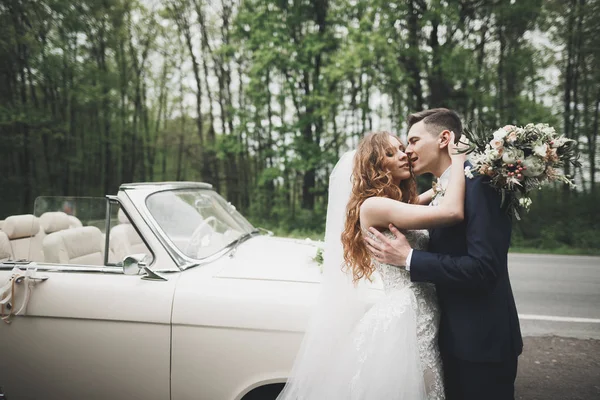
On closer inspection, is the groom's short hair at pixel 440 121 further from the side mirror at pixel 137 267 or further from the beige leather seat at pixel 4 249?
the beige leather seat at pixel 4 249

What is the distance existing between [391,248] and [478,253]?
1.36ft

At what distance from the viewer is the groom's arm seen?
184cm

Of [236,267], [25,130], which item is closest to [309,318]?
[236,267]

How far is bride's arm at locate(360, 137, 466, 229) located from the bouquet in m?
0.09

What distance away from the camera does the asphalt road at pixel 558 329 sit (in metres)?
3.62

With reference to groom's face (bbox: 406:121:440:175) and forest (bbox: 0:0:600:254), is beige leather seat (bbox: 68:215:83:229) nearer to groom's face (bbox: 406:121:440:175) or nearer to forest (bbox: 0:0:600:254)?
groom's face (bbox: 406:121:440:175)

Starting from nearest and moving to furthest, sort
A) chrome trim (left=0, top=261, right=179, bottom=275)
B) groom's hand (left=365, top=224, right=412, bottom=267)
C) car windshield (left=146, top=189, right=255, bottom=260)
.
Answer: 1. groom's hand (left=365, top=224, right=412, bottom=267)
2. chrome trim (left=0, top=261, right=179, bottom=275)
3. car windshield (left=146, top=189, right=255, bottom=260)

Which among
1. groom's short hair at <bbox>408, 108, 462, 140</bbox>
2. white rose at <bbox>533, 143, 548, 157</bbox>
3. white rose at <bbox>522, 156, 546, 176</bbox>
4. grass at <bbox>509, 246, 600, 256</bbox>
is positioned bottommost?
grass at <bbox>509, 246, 600, 256</bbox>

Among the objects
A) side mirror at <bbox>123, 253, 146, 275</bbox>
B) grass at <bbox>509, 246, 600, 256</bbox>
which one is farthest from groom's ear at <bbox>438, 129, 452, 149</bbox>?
grass at <bbox>509, 246, 600, 256</bbox>

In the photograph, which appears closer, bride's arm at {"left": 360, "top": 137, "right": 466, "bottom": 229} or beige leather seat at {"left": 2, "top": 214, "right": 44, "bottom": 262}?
bride's arm at {"left": 360, "top": 137, "right": 466, "bottom": 229}

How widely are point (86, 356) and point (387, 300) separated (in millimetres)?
1992

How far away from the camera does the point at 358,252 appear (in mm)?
2230

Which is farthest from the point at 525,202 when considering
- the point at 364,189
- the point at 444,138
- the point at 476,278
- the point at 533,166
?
the point at 364,189

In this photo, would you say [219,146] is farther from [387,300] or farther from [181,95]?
[387,300]
